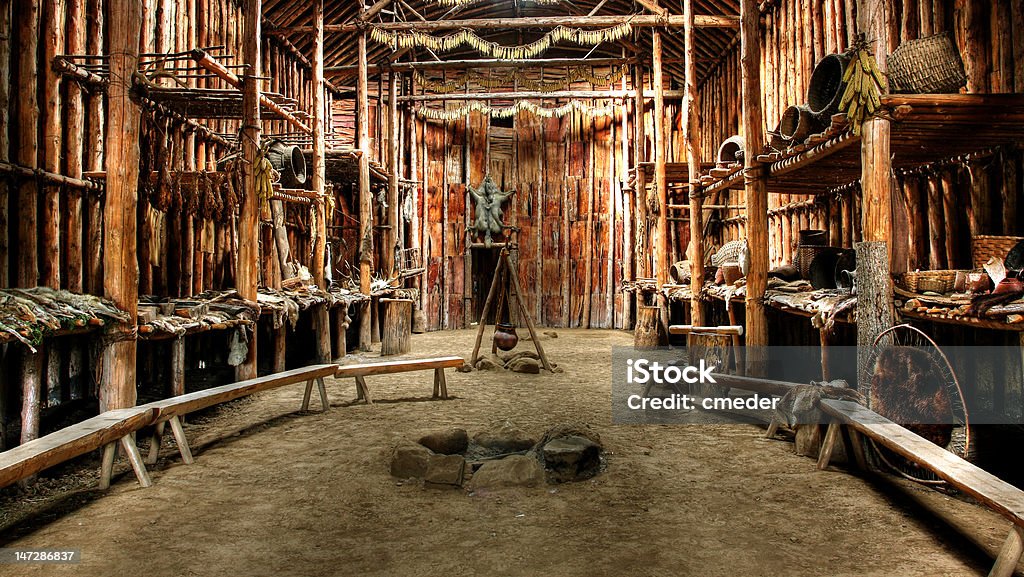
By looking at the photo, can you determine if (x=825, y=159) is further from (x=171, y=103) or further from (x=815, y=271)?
(x=171, y=103)

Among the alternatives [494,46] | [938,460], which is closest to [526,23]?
[494,46]

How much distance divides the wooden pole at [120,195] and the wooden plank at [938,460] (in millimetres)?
6209

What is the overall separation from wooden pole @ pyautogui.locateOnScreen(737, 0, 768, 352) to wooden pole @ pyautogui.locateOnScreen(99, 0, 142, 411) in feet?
23.3

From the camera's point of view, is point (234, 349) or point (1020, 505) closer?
point (1020, 505)

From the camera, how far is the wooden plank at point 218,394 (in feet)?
16.8

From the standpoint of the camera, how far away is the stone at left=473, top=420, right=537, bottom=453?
557 centimetres

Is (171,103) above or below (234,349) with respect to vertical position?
above

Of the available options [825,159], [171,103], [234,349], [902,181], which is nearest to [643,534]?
[825,159]

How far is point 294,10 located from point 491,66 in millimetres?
6773

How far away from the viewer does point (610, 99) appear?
18438 mm

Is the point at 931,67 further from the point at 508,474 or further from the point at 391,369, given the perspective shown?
the point at 391,369

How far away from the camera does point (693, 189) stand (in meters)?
11.0

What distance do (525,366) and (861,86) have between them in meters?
6.50

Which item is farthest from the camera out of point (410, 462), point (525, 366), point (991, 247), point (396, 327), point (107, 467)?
point (396, 327)
